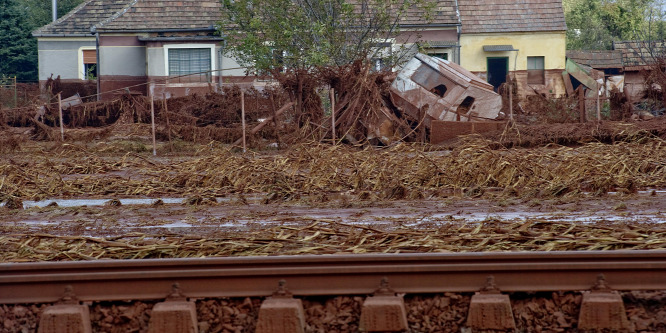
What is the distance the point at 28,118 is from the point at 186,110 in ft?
18.5

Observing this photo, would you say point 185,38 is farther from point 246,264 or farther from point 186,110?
point 246,264

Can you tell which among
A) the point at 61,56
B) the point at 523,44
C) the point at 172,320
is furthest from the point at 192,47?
the point at 172,320

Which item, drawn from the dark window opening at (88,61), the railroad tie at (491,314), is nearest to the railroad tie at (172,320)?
the railroad tie at (491,314)

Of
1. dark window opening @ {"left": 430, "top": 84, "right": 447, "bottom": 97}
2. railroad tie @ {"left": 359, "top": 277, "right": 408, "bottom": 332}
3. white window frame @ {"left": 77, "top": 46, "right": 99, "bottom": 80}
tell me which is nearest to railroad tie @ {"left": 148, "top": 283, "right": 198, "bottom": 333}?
railroad tie @ {"left": 359, "top": 277, "right": 408, "bottom": 332}

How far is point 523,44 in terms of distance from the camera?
3416cm

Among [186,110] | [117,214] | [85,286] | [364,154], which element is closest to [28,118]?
[186,110]

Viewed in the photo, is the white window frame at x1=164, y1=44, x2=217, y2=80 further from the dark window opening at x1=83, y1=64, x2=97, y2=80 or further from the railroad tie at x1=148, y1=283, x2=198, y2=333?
the railroad tie at x1=148, y1=283, x2=198, y2=333

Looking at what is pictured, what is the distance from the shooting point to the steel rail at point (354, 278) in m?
5.28

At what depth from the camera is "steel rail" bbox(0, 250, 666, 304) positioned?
528 centimetres

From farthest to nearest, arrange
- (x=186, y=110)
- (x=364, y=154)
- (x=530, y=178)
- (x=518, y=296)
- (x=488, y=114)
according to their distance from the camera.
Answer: (x=186, y=110) → (x=488, y=114) → (x=364, y=154) → (x=530, y=178) → (x=518, y=296)

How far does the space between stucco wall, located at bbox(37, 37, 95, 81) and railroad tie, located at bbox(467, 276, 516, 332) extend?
1394 inches

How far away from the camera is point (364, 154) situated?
15391mm

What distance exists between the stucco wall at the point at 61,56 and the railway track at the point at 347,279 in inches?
1349

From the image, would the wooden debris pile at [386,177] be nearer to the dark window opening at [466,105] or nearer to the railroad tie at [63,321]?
the railroad tie at [63,321]
